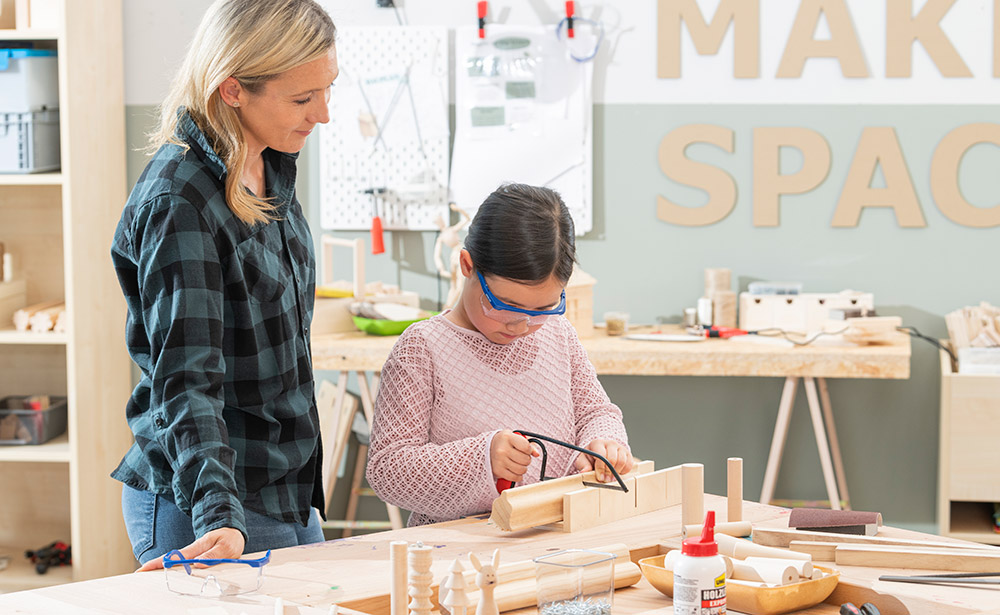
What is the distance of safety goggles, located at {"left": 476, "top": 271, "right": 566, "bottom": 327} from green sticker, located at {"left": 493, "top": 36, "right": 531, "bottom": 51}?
1.87m

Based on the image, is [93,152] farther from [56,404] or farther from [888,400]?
[888,400]

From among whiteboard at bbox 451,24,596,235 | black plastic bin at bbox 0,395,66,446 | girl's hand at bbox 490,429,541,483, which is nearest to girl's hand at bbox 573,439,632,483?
girl's hand at bbox 490,429,541,483

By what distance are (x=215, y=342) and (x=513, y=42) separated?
2295 millimetres

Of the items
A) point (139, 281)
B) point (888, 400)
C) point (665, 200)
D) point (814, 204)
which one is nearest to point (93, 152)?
point (665, 200)

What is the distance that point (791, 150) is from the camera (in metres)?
3.41

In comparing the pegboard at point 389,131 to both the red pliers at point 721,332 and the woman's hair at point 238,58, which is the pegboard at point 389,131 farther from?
the woman's hair at point 238,58

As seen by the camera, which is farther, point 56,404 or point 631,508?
point 56,404

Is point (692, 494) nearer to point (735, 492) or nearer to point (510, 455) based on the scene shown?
point (735, 492)

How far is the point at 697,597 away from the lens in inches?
44.8

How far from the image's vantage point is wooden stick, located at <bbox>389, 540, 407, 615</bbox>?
3.89ft

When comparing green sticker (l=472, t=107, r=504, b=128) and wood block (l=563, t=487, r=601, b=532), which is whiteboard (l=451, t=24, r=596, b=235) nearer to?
green sticker (l=472, t=107, r=504, b=128)

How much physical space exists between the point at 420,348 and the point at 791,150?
2046 mm

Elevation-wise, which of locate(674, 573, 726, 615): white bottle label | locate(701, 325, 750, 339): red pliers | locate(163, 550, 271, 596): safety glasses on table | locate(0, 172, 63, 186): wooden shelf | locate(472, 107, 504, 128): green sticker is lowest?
locate(163, 550, 271, 596): safety glasses on table

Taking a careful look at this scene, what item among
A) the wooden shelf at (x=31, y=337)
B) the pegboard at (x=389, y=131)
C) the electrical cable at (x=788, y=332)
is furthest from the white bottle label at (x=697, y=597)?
the wooden shelf at (x=31, y=337)
